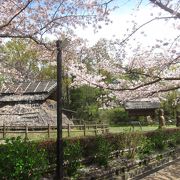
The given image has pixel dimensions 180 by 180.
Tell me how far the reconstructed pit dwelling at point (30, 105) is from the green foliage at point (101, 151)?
18220 mm

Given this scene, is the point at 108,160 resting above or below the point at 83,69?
below

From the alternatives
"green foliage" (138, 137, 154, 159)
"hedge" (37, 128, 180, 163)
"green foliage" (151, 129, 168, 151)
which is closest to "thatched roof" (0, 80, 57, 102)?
"green foliage" (151, 129, 168, 151)

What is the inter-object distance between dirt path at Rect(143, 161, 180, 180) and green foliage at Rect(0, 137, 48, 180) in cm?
544

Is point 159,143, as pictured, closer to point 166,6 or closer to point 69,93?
point 166,6

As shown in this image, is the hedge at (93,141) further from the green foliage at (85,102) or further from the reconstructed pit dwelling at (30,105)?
the green foliage at (85,102)

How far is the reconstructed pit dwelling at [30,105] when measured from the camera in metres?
31.2

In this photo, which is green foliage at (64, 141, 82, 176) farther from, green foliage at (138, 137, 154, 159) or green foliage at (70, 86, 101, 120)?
green foliage at (70, 86, 101, 120)

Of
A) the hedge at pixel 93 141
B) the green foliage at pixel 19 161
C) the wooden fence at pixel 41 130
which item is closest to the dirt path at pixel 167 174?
the hedge at pixel 93 141

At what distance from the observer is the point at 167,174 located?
13.7 m

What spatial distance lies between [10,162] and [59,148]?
55.3 inches

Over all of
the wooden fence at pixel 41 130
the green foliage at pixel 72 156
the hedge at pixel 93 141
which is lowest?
the green foliage at pixel 72 156

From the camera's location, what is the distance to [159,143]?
58.5ft

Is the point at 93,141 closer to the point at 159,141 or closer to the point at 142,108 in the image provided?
the point at 159,141

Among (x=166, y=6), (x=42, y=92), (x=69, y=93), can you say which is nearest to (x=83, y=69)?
(x=166, y=6)
